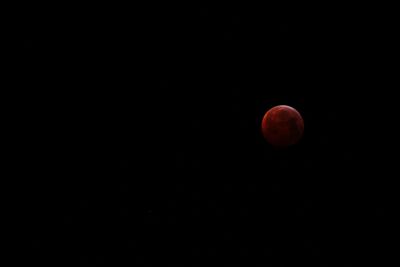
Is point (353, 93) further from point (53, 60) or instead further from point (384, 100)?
point (53, 60)

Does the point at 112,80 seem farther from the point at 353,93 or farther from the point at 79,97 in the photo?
the point at 353,93

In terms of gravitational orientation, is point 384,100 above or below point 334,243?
above

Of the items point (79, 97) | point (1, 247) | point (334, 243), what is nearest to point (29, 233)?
point (1, 247)

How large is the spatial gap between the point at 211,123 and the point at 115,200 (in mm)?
854

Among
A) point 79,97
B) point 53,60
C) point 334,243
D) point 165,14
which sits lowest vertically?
point 334,243

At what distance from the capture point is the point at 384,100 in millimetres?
3094

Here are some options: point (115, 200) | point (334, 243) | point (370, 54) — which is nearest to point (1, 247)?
point (115, 200)

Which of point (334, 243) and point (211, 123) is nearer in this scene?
point (334, 243)

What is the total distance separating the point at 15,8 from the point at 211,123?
5.03ft

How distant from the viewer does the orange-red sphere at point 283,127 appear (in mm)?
2648

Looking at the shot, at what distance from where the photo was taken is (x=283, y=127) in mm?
2648

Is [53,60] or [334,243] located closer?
[334,243]

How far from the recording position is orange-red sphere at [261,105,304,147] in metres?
2.65

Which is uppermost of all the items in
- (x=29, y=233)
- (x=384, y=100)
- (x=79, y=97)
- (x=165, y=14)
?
(x=165, y=14)
